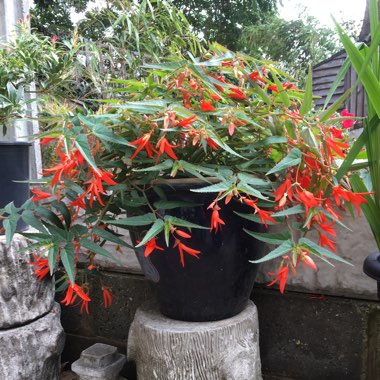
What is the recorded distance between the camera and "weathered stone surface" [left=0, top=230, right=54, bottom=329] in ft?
3.93

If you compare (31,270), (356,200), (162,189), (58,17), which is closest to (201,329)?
(162,189)

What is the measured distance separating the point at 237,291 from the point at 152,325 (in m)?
0.20

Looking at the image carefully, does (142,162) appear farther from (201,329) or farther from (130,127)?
(201,329)

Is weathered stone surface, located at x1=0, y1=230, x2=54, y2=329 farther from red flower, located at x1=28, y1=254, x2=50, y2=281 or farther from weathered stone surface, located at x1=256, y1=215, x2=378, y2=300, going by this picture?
weathered stone surface, located at x1=256, y1=215, x2=378, y2=300

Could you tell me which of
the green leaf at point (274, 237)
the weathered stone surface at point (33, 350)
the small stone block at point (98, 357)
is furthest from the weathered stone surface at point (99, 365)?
the green leaf at point (274, 237)

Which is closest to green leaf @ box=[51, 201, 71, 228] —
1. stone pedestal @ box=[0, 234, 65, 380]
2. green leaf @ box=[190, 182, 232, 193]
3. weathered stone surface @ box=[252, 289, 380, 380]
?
green leaf @ box=[190, 182, 232, 193]

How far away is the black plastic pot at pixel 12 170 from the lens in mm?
1243

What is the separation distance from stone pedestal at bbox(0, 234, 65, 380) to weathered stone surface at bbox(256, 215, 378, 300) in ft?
2.17

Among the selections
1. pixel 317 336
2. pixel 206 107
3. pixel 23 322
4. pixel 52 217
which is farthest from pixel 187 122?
pixel 23 322

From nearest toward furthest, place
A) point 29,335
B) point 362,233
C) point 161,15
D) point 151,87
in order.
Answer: point 151,87 → point 362,233 → point 29,335 → point 161,15

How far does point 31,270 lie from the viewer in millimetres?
1239

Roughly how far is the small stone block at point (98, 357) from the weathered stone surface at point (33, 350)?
184 mm

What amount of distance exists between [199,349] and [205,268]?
0.17m

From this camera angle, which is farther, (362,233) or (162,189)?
(362,233)
